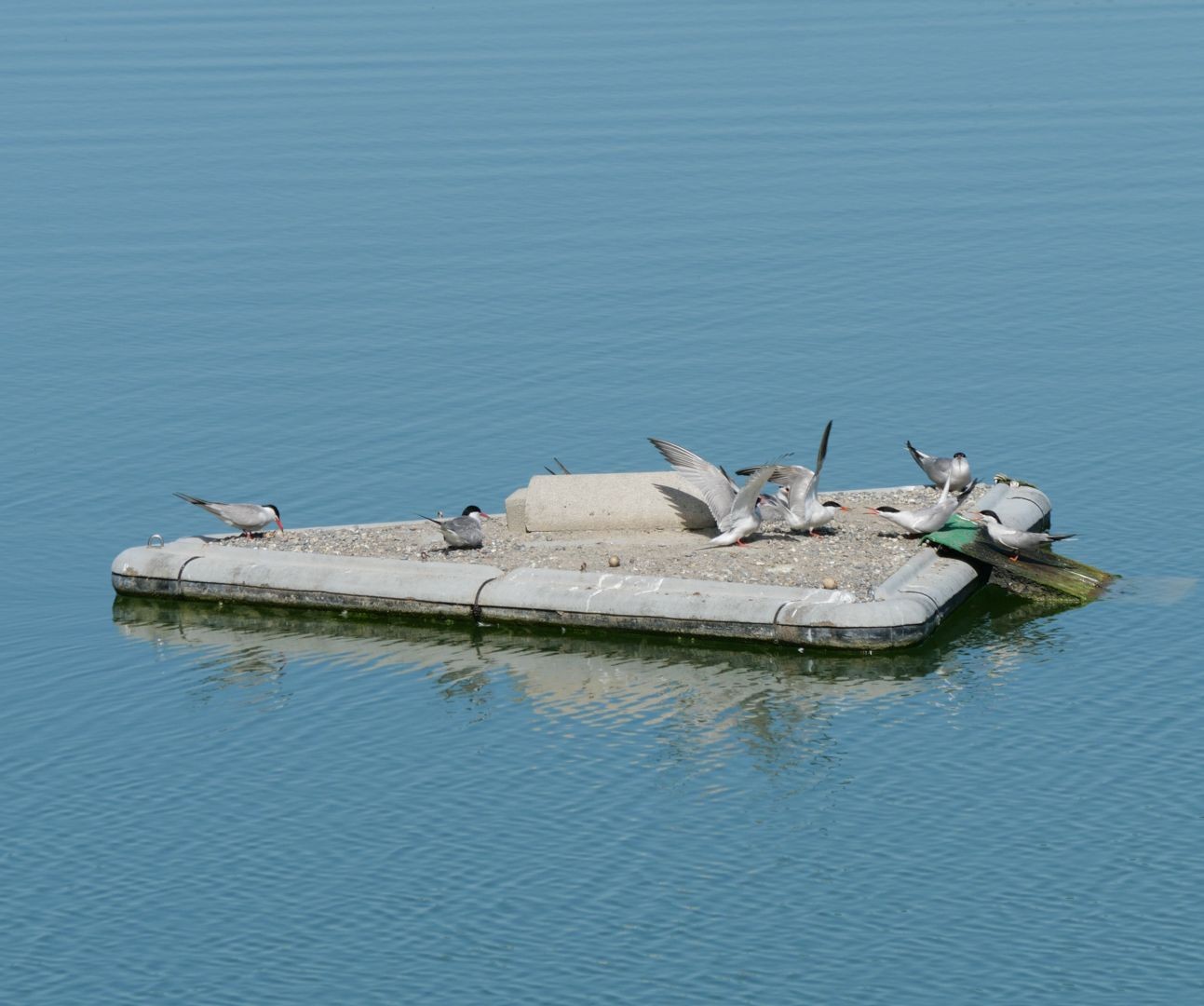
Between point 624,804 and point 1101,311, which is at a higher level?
point 1101,311

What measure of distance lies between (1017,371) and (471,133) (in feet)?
87.1

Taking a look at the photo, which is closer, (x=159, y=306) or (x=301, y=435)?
(x=301, y=435)

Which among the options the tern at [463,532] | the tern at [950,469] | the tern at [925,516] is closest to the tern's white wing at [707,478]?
the tern at [925,516]

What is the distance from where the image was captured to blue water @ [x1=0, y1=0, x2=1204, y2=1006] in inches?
878

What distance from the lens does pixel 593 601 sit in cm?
2994

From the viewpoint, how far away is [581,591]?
30062 millimetres

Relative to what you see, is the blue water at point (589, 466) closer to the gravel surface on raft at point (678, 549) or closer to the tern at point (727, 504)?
the gravel surface on raft at point (678, 549)

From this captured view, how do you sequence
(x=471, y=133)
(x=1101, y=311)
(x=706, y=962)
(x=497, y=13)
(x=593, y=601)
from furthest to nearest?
(x=497, y=13) < (x=471, y=133) < (x=1101, y=311) < (x=593, y=601) < (x=706, y=962)

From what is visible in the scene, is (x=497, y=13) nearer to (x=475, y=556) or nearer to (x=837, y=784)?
(x=475, y=556)

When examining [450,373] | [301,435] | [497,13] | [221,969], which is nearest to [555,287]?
[450,373]

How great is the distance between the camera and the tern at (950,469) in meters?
33.3

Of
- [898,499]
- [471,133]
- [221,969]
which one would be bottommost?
Result: [221,969]

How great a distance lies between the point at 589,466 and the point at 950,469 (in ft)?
22.8

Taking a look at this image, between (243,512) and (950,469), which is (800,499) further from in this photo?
(243,512)
